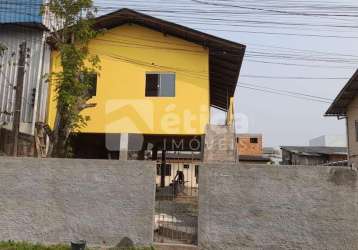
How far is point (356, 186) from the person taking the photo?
21.1ft

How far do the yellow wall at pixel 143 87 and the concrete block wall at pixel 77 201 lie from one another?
18.9 ft

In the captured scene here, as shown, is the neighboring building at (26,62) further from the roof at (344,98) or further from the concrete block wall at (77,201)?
the roof at (344,98)

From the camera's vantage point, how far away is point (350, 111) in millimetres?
19781

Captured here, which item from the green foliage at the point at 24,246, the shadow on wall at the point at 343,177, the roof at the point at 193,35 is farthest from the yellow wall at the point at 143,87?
the shadow on wall at the point at 343,177

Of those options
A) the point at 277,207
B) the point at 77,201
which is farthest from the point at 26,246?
the point at 277,207

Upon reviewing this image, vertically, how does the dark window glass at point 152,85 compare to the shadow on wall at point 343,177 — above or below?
above

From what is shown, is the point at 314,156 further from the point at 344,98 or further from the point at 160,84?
the point at 160,84

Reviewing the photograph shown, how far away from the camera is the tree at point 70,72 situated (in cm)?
847

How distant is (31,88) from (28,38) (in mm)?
1652

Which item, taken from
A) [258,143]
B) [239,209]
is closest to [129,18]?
[239,209]

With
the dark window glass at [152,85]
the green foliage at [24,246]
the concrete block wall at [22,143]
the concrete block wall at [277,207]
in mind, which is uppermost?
the dark window glass at [152,85]

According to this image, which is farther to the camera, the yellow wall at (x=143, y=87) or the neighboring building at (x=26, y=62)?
the yellow wall at (x=143, y=87)

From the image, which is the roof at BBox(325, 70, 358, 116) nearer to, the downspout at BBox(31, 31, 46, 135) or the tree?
the tree

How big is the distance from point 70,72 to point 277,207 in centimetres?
508
